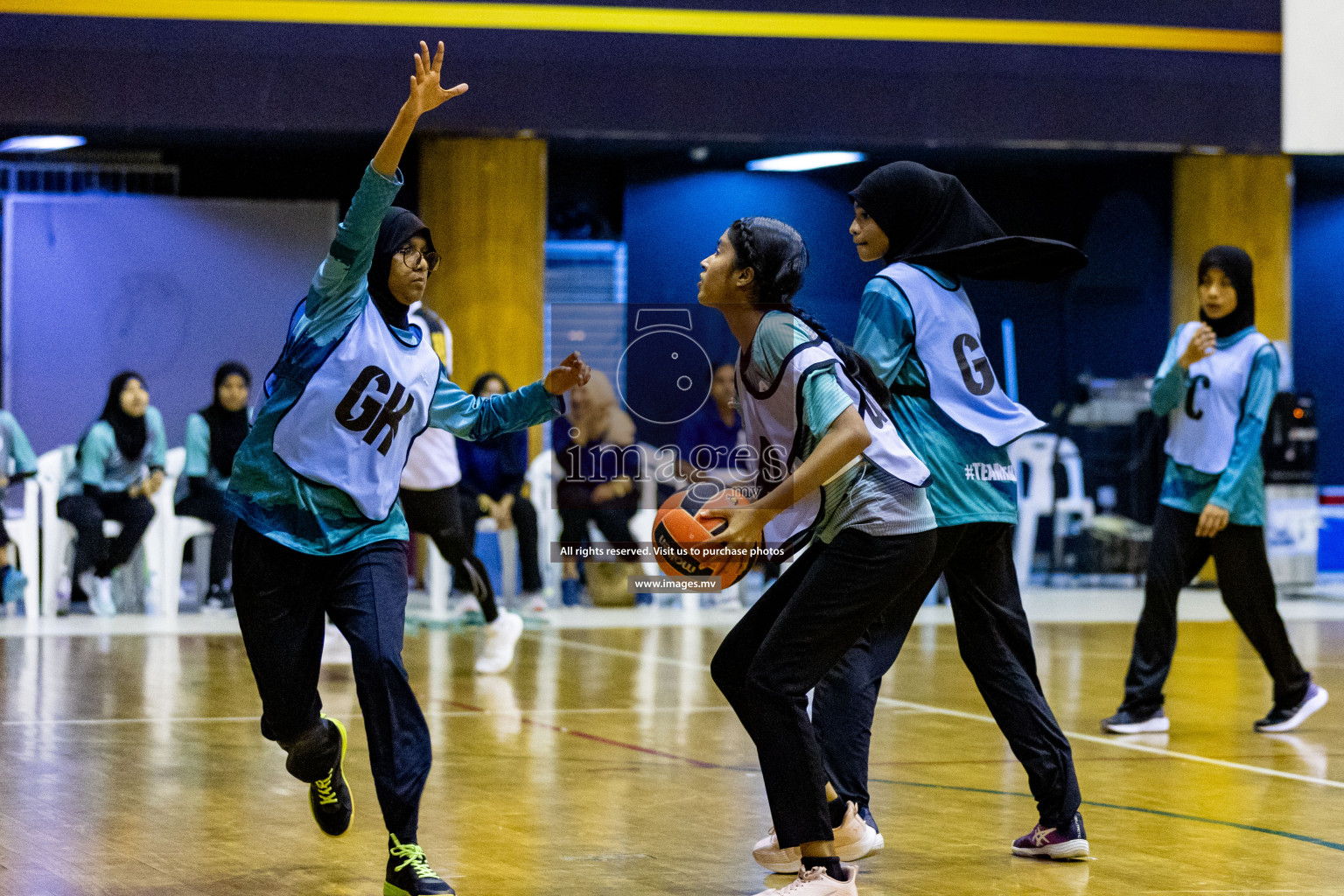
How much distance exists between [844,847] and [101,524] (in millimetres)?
7882

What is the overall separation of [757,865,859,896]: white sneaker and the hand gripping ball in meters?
0.66

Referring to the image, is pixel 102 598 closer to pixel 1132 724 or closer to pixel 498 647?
pixel 498 647

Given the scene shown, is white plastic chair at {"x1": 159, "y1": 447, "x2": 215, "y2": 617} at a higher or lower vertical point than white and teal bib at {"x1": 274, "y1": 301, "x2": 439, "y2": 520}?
lower

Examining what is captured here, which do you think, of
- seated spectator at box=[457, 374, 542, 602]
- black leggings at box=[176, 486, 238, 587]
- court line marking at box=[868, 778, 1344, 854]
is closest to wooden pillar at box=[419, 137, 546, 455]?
seated spectator at box=[457, 374, 542, 602]

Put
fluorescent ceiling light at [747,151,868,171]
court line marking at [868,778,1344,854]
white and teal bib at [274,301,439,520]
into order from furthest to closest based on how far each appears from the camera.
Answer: fluorescent ceiling light at [747,151,868,171] → court line marking at [868,778,1344,854] → white and teal bib at [274,301,439,520]

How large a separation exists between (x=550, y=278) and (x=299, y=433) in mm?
→ 10572

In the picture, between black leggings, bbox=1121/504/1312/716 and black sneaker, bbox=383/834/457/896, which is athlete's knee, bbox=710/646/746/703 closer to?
black sneaker, bbox=383/834/457/896

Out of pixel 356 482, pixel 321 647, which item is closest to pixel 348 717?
pixel 321 647

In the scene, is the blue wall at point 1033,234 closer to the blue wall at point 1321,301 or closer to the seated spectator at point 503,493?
the blue wall at point 1321,301

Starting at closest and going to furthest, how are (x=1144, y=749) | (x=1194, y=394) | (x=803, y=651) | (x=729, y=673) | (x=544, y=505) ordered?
(x=803, y=651) → (x=729, y=673) → (x=1144, y=749) → (x=1194, y=394) → (x=544, y=505)

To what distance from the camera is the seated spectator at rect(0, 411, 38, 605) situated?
1042 cm

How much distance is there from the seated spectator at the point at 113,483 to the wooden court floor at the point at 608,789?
2.40 metres

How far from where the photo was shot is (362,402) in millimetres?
3869

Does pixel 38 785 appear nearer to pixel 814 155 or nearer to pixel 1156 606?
pixel 1156 606
